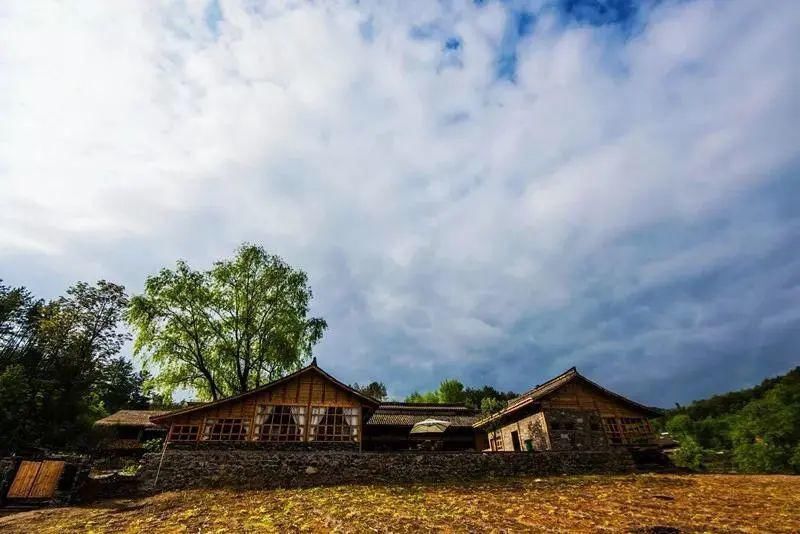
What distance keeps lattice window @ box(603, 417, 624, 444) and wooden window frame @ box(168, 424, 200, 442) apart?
25019 millimetres

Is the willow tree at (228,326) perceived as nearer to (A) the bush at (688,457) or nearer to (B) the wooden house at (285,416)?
(B) the wooden house at (285,416)

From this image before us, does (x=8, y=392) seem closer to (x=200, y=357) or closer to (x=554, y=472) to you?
(x=200, y=357)

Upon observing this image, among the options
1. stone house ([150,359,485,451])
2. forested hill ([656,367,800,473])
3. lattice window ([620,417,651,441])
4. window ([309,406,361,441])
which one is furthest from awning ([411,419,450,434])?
forested hill ([656,367,800,473])

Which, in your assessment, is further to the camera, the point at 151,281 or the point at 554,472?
the point at 151,281

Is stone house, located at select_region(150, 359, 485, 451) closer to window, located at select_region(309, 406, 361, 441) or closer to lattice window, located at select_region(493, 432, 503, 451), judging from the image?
window, located at select_region(309, 406, 361, 441)

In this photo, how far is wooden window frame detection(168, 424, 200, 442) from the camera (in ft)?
67.6

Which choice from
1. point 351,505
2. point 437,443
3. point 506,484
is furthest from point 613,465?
point 351,505

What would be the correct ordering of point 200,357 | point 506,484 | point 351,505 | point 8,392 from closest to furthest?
point 351,505 < point 506,484 < point 8,392 < point 200,357

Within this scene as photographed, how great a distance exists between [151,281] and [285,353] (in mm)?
11219

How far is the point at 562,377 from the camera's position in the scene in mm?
25781

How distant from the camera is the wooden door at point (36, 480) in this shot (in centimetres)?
1669

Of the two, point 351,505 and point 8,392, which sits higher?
point 8,392

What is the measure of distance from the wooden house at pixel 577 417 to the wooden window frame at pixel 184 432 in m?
19.1

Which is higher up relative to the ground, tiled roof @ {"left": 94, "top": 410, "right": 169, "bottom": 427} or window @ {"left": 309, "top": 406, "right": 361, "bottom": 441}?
tiled roof @ {"left": 94, "top": 410, "right": 169, "bottom": 427}
